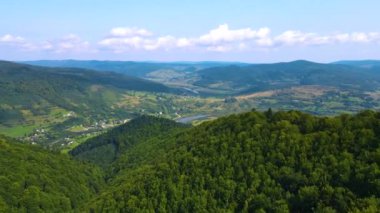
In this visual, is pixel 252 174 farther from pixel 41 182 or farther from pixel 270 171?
pixel 41 182

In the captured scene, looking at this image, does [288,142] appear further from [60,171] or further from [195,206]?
[60,171]

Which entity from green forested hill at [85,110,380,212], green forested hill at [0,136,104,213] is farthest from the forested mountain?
green forested hill at [0,136,104,213]

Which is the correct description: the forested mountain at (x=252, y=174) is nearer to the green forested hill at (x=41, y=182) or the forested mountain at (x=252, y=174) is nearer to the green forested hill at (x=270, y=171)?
the green forested hill at (x=270, y=171)

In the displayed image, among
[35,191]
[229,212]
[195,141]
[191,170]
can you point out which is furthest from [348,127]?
[35,191]

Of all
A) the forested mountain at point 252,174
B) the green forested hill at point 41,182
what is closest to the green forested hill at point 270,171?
the forested mountain at point 252,174

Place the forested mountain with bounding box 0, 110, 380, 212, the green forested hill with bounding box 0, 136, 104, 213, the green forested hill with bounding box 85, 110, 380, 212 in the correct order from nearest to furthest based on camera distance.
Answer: the green forested hill with bounding box 85, 110, 380, 212 → the forested mountain with bounding box 0, 110, 380, 212 → the green forested hill with bounding box 0, 136, 104, 213

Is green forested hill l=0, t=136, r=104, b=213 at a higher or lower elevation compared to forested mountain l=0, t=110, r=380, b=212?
lower

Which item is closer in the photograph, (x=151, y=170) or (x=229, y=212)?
(x=229, y=212)

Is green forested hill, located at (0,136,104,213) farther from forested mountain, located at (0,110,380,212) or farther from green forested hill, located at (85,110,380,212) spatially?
green forested hill, located at (85,110,380,212)
